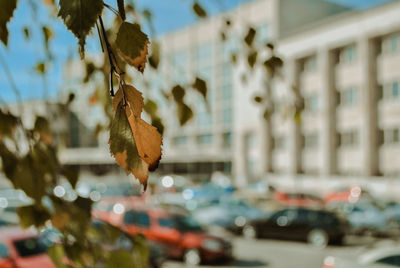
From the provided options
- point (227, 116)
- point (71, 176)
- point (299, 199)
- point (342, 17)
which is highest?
point (342, 17)

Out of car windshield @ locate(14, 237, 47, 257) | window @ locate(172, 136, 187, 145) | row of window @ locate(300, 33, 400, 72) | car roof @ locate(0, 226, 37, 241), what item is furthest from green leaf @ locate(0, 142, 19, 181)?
window @ locate(172, 136, 187, 145)

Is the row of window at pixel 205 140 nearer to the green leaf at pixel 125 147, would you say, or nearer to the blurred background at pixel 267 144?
the blurred background at pixel 267 144

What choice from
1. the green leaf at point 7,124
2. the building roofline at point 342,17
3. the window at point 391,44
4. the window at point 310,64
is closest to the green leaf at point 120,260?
the green leaf at point 7,124

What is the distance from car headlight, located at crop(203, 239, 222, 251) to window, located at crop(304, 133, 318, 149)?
29494 mm

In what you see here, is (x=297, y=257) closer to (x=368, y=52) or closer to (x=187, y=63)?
(x=368, y=52)

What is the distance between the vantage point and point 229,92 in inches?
2189

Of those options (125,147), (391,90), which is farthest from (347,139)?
(125,147)

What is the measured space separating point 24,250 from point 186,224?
18.7 feet

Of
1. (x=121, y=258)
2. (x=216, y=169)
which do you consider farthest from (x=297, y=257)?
(x=216, y=169)

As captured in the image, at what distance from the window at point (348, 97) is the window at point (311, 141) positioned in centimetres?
408

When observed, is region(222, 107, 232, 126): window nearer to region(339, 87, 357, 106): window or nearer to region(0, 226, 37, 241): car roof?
region(339, 87, 357, 106): window

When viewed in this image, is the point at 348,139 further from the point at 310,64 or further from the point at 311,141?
the point at 310,64

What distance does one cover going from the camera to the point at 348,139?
3853 cm

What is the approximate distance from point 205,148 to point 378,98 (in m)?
26.7
